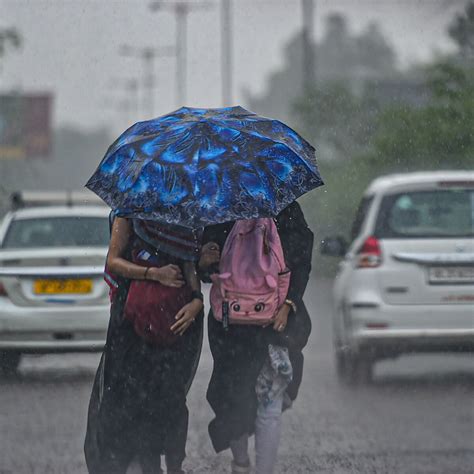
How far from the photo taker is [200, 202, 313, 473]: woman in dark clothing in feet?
20.7

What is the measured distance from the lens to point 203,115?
625 centimetres

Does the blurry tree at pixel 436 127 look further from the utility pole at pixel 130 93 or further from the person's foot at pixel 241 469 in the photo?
the utility pole at pixel 130 93

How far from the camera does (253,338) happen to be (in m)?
6.32

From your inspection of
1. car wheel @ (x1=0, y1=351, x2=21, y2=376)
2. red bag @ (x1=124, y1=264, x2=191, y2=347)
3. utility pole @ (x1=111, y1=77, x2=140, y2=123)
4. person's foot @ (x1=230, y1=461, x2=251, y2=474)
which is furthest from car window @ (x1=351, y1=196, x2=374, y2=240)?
utility pole @ (x1=111, y1=77, x2=140, y2=123)

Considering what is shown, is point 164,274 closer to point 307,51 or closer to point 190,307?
point 190,307

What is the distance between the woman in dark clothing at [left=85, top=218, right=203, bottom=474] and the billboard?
53967 mm

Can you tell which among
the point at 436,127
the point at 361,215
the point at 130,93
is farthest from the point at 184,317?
the point at 130,93

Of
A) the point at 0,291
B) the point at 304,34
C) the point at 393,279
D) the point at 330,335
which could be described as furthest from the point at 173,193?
the point at 304,34

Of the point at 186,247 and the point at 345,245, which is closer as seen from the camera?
the point at 186,247

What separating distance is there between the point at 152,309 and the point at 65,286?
535 centimetres

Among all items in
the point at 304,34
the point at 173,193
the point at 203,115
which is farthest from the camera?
the point at 304,34

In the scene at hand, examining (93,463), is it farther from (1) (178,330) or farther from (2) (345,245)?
(2) (345,245)

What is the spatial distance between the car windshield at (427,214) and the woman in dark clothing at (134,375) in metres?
4.68

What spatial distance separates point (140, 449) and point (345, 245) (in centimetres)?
526
